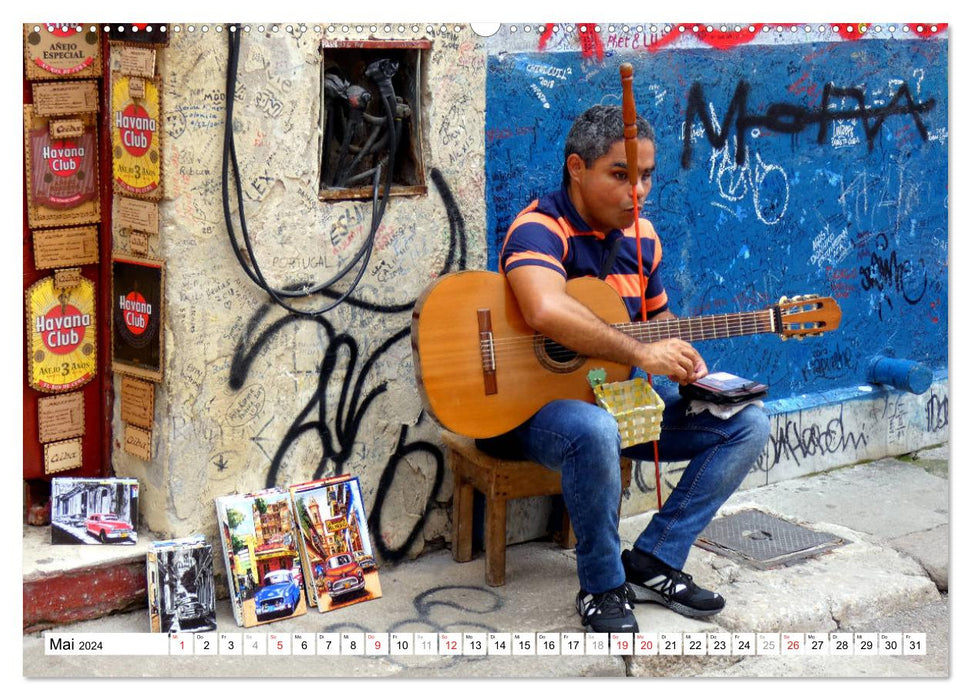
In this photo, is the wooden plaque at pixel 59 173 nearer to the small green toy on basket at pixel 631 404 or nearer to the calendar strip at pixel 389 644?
the calendar strip at pixel 389 644

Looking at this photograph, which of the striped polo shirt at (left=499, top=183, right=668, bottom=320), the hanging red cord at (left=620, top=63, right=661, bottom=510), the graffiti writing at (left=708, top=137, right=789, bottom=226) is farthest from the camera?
the graffiti writing at (left=708, top=137, right=789, bottom=226)

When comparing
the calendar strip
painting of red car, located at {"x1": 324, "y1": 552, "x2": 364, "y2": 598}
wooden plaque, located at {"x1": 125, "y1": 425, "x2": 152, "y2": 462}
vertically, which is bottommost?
the calendar strip

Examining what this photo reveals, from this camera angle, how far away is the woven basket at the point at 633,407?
14.3 ft

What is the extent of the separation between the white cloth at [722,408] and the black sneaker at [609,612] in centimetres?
66

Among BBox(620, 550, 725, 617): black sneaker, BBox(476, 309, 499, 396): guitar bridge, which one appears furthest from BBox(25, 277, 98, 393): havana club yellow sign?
BBox(620, 550, 725, 617): black sneaker

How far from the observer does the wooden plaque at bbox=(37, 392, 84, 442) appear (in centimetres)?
463

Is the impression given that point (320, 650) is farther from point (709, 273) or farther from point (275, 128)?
point (709, 273)

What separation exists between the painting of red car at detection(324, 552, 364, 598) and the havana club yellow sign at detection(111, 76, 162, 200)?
1.38 m

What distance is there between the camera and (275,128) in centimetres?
435

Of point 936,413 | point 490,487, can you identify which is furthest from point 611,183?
point 936,413

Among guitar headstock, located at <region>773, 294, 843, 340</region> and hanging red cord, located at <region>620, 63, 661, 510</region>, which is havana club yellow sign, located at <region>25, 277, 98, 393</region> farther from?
guitar headstock, located at <region>773, 294, 843, 340</region>

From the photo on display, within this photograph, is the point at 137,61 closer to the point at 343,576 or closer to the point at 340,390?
the point at 340,390

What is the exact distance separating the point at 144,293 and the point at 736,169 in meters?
2.60

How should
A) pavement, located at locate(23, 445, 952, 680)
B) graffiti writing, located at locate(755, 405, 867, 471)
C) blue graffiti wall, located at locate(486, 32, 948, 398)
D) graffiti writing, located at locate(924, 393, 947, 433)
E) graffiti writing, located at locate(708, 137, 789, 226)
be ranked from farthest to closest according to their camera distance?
graffiti writing, located at locate(924, 393, 947, 433)
graffiti writing, located at locate(755, 405, 867, 471)
graffiti writing, located at locate(708, 137, 789, 226)
blue graffiti wall, located at locate(486, 32, 948, 398)
pavement, located at locate(23, 445, 952, 680)
